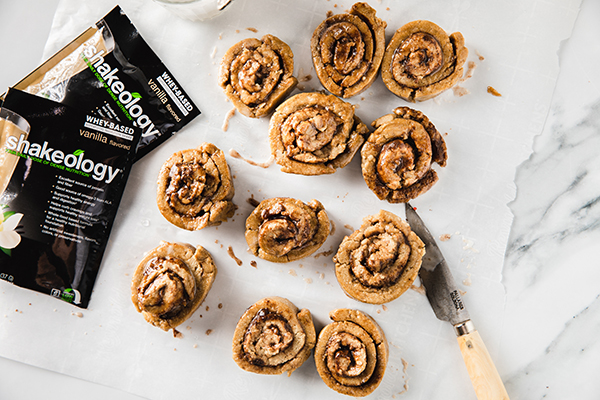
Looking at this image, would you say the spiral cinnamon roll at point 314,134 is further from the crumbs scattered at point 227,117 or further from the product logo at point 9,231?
the product logo at point 9,231

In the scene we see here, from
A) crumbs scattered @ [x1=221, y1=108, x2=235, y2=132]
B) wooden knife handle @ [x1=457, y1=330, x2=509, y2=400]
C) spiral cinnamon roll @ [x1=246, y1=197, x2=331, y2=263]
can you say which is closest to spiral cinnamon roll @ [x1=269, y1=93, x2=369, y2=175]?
spiral cinnamon roll @ [x1=246, y1=197, x2=331, y2=263]

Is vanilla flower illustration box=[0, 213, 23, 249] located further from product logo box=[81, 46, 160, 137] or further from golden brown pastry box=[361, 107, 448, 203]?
golden brown pastry box=[361, 107, 448, 203]

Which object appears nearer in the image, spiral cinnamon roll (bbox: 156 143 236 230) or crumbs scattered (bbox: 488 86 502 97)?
spiral cinnamon roll (bbox: 156 143 236 230)

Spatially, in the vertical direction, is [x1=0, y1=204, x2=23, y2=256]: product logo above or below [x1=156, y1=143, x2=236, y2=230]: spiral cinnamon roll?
below

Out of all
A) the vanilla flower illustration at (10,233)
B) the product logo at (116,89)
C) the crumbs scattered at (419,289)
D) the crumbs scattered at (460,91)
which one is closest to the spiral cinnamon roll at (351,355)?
the crumbs scattered at (419,289)

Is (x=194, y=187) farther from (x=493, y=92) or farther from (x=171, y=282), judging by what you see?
(x=493, y=92)

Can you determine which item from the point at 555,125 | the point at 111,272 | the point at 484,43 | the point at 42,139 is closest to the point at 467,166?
the point at 555,125
